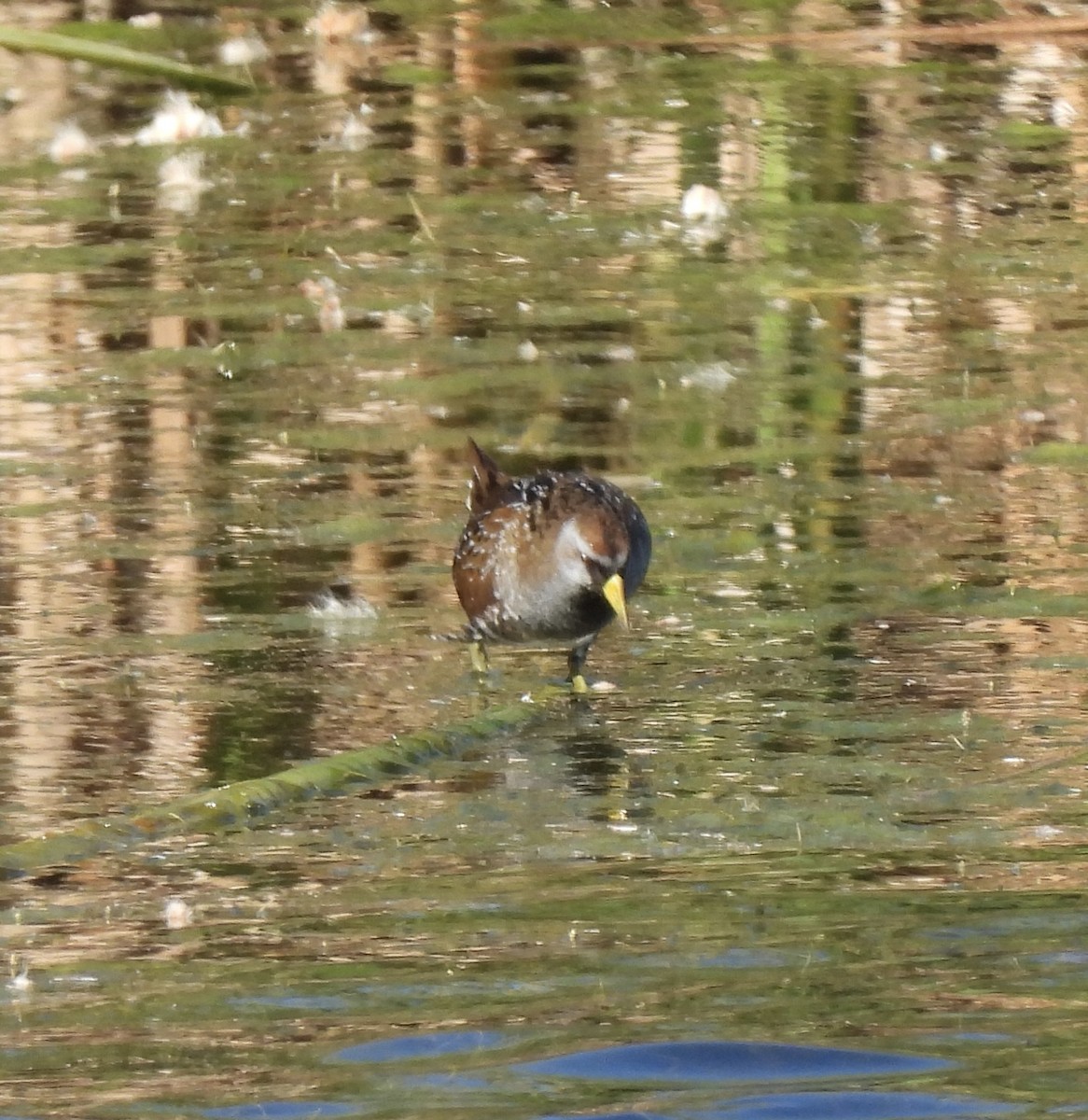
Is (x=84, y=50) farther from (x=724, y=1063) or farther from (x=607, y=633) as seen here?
(x=724, y=1063)

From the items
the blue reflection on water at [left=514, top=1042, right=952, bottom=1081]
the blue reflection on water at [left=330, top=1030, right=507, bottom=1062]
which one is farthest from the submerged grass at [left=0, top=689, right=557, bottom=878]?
the blue reflection on water at [left=514, top=1042, right=952, bottom=1081]

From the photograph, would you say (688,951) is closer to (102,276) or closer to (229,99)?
(102,276)

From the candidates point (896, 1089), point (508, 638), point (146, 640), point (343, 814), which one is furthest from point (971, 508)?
point (896, 1089)

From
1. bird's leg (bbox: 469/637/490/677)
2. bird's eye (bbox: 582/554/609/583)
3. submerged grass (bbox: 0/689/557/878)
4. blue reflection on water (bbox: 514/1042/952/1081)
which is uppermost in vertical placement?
bird's eye (bbox: 582/554/609/583)

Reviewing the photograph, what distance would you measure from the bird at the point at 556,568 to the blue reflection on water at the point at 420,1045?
219 cm

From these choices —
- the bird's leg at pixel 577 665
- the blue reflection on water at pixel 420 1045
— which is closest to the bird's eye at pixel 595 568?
the bird's leg at pixel 577 665

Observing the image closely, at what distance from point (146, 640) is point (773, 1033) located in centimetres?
278

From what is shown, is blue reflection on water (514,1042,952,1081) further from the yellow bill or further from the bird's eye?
the bird's eye

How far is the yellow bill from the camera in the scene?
605 cm

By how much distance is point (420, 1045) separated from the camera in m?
3.93

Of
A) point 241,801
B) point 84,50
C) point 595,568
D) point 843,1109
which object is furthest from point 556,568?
point 84,50

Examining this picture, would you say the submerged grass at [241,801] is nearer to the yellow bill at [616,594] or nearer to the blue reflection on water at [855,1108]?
the yellow bill at [616,594]

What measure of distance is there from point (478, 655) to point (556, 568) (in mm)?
281

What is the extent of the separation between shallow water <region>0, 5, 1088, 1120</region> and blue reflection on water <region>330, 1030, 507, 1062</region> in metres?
0.01
